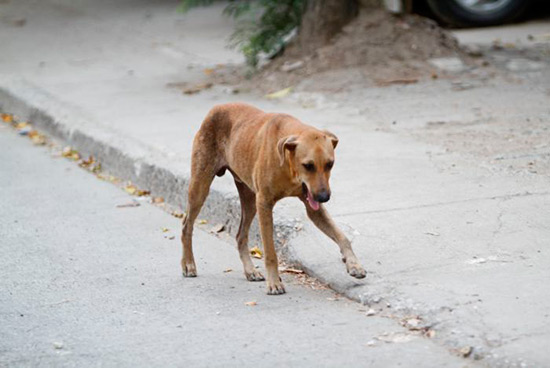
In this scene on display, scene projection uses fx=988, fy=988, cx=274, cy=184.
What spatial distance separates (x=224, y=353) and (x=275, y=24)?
6948mm

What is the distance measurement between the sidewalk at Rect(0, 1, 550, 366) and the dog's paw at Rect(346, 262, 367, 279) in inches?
2.8

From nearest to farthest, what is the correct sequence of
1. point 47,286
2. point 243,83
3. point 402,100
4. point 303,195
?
point 303,195
point 47,286
point 402,100
point 243,83

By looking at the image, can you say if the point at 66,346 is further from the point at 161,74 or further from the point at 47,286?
the point at 161,74

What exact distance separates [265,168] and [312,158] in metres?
0.42

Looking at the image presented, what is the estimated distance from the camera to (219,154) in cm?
568

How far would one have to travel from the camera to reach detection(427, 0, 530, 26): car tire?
13016mm

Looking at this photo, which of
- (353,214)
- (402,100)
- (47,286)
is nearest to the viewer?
(47,286)

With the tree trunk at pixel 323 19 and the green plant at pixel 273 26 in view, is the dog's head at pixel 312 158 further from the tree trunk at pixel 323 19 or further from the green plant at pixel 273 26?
the green plant at pixel 273 26

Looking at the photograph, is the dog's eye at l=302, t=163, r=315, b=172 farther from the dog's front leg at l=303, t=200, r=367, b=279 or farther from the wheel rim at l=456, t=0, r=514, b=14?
the wheel rim at l=456, t=0, r=514, b=14

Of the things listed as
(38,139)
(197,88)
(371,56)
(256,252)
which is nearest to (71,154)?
(38,139)

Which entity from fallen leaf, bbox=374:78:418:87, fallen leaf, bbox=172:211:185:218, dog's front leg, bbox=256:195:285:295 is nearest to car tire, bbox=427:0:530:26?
fallen leaf, bbox=374:78:418:87

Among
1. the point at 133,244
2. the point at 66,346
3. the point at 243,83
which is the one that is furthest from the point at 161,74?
the point at 66,346

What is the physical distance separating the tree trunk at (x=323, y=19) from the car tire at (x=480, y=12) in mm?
2898

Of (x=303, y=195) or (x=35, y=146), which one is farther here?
(x=35, y=146)
